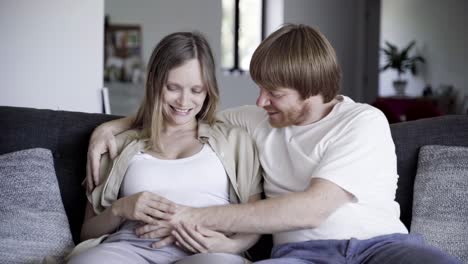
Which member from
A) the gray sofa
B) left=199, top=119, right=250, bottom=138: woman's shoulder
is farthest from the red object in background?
left=199, top=119, right=250, bottom=138: woman's shoulder

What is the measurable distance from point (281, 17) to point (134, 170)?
5.91 meters

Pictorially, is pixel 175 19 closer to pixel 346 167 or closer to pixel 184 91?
pixel 184 91

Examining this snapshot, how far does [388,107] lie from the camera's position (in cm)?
519

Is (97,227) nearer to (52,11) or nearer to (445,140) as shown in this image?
(445,140)

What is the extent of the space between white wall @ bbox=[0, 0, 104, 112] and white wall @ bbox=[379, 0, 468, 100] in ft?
23.0

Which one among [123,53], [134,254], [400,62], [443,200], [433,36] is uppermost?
[433,36]

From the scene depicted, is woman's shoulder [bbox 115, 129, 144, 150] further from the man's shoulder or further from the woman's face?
the man's shoulder

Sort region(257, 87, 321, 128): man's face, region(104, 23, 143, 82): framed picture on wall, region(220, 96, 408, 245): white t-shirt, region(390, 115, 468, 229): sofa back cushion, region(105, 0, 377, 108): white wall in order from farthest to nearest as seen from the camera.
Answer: region(105, 0, 377, 108): white wall
region(104, 23, 143, 82): framed picture on wall
region(390, 115, 468, 229): sofa back cushion
region(257, 87, 321, 128): man's face
region(220, 96, 408, 245): white t-shirt

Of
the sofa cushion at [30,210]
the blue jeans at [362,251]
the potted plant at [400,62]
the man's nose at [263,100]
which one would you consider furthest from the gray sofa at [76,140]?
the potted plant at [400,62]

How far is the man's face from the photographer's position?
1.96 meters

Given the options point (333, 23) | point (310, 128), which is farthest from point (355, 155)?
point (333, 23)

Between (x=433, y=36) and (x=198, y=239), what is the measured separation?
8.92 m

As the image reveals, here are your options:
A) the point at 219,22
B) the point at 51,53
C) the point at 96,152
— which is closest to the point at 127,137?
the point at 96,152

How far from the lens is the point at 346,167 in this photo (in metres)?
1.79
